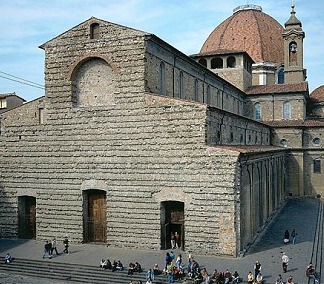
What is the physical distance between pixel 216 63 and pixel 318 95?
13744mm

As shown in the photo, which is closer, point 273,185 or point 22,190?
point 22,190

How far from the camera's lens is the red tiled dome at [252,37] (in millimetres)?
52000

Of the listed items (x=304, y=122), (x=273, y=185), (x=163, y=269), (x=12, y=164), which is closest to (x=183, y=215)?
(x=163, y=269)

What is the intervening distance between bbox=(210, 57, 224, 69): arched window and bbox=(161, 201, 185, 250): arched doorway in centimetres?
2462

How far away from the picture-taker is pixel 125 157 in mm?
23828

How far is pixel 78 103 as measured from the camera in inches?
999

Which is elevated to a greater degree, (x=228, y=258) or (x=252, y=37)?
(x=252, y=37)

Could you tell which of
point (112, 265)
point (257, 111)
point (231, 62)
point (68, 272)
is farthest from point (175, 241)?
point (257, 111)

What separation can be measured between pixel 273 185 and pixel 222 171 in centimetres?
1509

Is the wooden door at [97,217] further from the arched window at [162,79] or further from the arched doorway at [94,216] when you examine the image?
the arched window at [162,79]

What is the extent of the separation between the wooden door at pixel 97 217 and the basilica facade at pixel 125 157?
0.19 feet

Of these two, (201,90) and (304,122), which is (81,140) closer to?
(201,90)

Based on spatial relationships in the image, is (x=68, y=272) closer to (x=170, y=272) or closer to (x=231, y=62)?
(x=170, y=272)

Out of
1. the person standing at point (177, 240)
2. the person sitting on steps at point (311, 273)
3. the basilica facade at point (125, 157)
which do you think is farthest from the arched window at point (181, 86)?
the person sitting on steps at point (311, 273)
